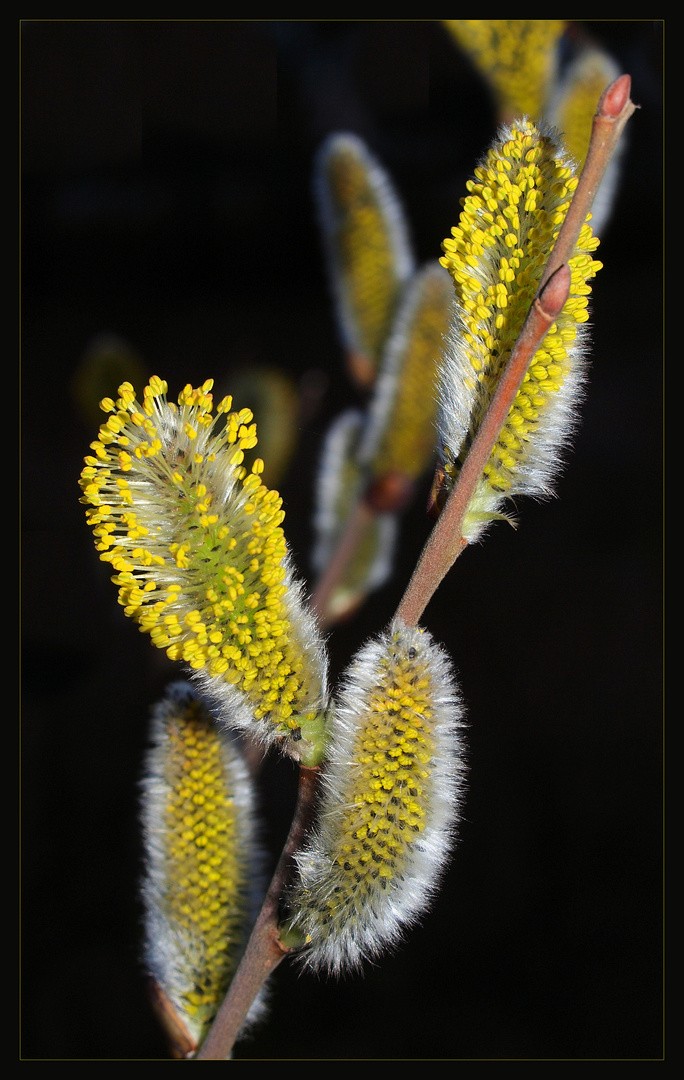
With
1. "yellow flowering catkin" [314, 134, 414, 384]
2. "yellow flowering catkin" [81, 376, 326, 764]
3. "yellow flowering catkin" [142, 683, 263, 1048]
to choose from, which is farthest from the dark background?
"yellow flowering catkin" [81, 376, 326, 764]

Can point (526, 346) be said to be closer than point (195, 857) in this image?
Yes

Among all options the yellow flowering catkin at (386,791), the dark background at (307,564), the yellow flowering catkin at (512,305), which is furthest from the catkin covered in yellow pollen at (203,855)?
the dark background at (307,564)

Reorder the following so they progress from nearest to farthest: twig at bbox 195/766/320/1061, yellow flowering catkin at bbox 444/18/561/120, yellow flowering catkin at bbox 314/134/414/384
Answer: twig at bbox 195/766/320/1061, yellow flowering catkin at bbox 444/18/561/120, yellow flowering catkin at bbox 314/134/414/384

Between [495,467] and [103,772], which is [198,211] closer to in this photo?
[103,772]

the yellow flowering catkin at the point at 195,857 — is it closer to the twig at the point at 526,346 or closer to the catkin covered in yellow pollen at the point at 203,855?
the catkin covered in yellow pollen at the point at 203,855

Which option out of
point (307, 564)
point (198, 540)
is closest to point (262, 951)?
point (198, 540)

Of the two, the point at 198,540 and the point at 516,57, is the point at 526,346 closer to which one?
the point at 198,540

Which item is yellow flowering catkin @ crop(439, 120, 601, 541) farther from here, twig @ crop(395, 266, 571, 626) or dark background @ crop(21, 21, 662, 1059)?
dark background @ crop(21, 21, 662, 1059)
